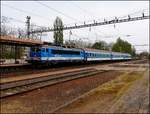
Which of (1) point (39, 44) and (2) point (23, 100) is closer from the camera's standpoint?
(2) point (23, 100)

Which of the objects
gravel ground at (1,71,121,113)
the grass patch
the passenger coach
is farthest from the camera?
the passenger coach

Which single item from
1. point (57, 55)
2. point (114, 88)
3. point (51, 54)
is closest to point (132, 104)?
point (114, 88)

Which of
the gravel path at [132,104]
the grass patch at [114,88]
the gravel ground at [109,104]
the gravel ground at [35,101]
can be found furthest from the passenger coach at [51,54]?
the gravel path at [132,104]

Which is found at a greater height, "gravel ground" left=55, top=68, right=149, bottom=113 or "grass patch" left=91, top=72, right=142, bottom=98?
"gravel ground" left=55, top=68, right=149, bottom=113

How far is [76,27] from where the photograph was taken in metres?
44.7

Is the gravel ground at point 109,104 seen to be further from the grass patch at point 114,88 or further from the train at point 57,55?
the train at point 57,55

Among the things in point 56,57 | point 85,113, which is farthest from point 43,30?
point 85,113

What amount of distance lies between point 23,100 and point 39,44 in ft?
77.2

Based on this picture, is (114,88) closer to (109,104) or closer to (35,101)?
(109,104)

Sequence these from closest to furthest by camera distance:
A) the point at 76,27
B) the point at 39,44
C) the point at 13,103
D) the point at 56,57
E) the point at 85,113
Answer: the point at 85,113, the point at 13,103, the point at 39,44, the point at 56,57, the point at 76,27

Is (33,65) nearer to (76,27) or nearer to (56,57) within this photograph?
(56,57)

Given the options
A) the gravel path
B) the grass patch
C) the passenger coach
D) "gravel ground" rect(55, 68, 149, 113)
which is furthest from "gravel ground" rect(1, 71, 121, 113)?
the passenger coach

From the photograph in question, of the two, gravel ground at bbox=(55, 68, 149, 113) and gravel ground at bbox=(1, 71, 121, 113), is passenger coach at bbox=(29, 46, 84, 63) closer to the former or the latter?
gravel ground at bbox=(1, 71, 121, 113)

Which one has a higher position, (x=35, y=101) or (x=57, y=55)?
(x=57, y=55)
